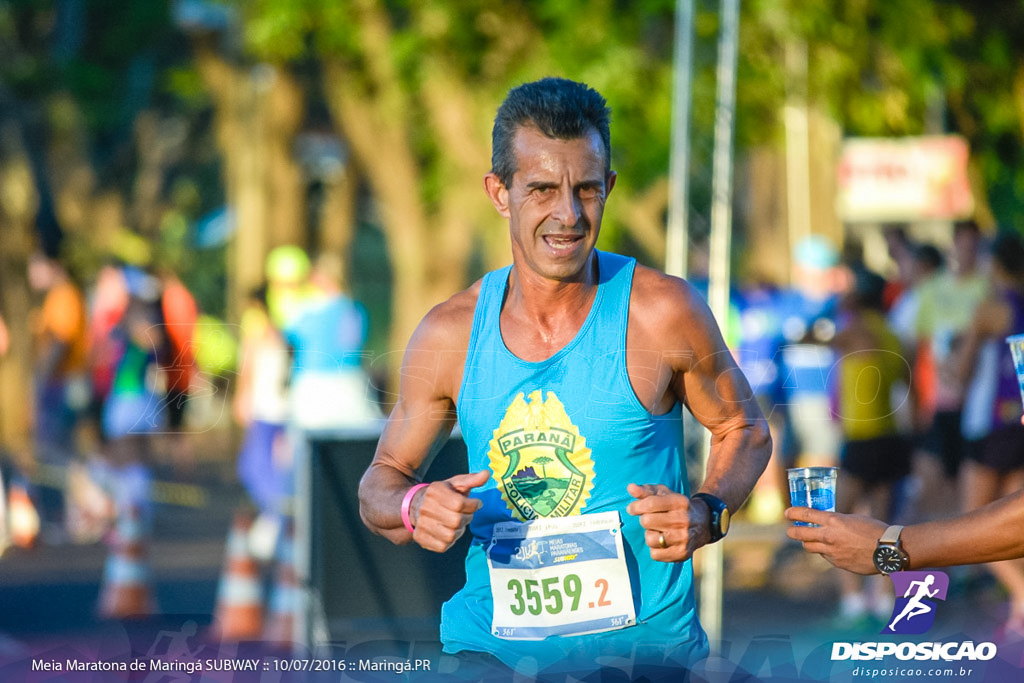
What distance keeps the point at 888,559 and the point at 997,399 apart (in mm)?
5449

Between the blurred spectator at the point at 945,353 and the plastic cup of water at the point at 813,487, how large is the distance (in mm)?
5767

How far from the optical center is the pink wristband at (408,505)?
351cm

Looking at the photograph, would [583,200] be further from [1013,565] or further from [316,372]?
[316,372]

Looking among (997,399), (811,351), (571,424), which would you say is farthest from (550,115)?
→ (811,351)

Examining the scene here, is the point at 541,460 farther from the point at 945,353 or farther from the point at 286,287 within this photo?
the point at 286,287

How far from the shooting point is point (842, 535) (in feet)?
10.8

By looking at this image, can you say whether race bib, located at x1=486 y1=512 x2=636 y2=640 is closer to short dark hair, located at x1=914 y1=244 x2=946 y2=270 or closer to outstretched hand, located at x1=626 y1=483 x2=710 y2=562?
outstretched hand, located at x1=626 y1=483 x2=710 y2=562

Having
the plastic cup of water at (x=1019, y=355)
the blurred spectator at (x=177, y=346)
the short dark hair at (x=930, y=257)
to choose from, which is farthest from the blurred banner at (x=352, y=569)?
the short dark hair at (x=930, y=257)

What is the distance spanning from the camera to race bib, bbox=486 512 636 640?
3.48 m

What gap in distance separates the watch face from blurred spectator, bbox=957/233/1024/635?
16.1ft

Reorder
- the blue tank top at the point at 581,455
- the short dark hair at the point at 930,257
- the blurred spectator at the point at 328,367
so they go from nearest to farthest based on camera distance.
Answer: the blue tank top at the point at 581,455 < the blurred spectator at the point at 328,367 < the short dark hair at the point at 930,257

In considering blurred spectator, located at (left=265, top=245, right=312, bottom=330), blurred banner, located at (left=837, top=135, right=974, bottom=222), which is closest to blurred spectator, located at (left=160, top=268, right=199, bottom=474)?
blurred spectator, located at (left=265, top=245, right=312, bottom=330)

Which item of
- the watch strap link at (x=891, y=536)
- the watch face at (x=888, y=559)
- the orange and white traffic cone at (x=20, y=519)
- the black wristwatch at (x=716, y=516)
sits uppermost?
the orange and white traffic cone at (x=20, y=519)

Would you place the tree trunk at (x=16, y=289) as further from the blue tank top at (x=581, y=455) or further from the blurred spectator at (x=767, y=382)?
the blue tank top at (x=581, y=455)
